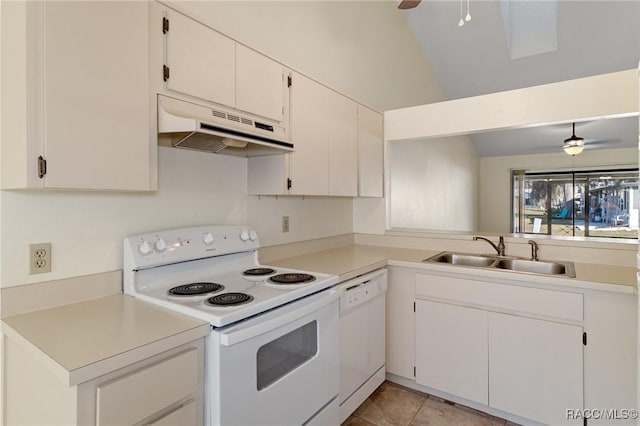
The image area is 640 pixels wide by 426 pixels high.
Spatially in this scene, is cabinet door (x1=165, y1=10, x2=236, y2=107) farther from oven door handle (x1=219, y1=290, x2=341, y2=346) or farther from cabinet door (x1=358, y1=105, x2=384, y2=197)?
cabinet door (x1=358, y1=105, x2=384, y2=197)

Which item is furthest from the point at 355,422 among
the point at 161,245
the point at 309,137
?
the point at 309,137

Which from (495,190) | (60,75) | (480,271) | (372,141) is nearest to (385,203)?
(372,141)

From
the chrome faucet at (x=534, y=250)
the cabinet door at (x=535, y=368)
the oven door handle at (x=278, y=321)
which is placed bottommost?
the cabinet door at (x=535, y=368)

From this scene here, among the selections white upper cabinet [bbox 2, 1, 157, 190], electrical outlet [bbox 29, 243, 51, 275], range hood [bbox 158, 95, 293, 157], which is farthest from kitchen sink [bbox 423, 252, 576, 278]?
electrical outlet [bbox 29, 243, 51, 275]

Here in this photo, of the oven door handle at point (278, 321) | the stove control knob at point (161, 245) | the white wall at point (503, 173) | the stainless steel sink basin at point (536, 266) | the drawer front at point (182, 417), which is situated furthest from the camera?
the white wall at point (503, 173)

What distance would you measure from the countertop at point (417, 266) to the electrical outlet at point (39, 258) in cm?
118

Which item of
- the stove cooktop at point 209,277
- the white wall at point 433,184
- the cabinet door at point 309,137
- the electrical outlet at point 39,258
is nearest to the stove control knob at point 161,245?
the stove cooktop at point 209,277

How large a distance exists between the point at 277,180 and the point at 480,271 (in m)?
1.31

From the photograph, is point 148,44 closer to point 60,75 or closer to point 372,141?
point 60,75

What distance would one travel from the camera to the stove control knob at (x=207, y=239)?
1.71 metres

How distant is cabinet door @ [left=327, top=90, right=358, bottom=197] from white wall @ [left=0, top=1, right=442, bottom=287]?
0.33 metres

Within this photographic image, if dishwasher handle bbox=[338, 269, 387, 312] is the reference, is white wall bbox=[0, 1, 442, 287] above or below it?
above

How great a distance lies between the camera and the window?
18.9 feet

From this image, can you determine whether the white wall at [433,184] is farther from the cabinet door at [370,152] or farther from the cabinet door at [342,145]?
the cabinet door at [342,145]
